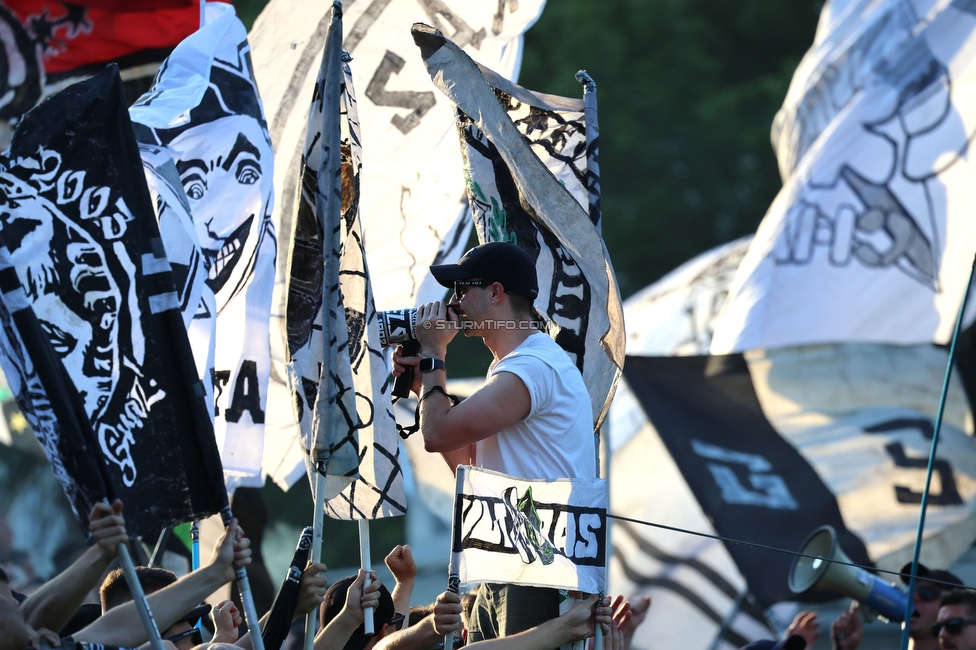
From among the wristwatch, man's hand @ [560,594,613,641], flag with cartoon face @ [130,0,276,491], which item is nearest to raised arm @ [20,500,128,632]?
the wristwatch

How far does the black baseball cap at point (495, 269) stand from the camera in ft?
10.8

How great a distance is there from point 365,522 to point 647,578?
3.77 m

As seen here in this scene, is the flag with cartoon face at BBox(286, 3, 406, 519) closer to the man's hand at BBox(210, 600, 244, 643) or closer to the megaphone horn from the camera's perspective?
the man's hand at BBox(210, 600, 244, 643)

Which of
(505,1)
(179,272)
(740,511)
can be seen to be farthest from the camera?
(740,511)

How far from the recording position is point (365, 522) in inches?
141

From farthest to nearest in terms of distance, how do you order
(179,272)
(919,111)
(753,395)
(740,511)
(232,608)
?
(919,111) < (753,395) < (740,511) < (179,272) < (232,608)

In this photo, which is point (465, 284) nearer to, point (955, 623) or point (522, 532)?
point (522, 532)

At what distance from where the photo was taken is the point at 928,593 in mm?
5070

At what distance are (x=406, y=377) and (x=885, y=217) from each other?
5.53 metres

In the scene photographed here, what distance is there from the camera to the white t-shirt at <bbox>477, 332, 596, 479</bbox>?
3197mm

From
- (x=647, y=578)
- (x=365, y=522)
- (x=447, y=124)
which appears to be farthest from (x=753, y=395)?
(x=365, y=522)

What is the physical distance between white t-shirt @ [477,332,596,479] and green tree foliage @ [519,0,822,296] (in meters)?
13.2

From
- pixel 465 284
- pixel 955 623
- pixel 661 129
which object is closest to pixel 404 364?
pixel 465 284

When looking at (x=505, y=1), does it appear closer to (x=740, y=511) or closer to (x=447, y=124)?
(x=447, y=124)
